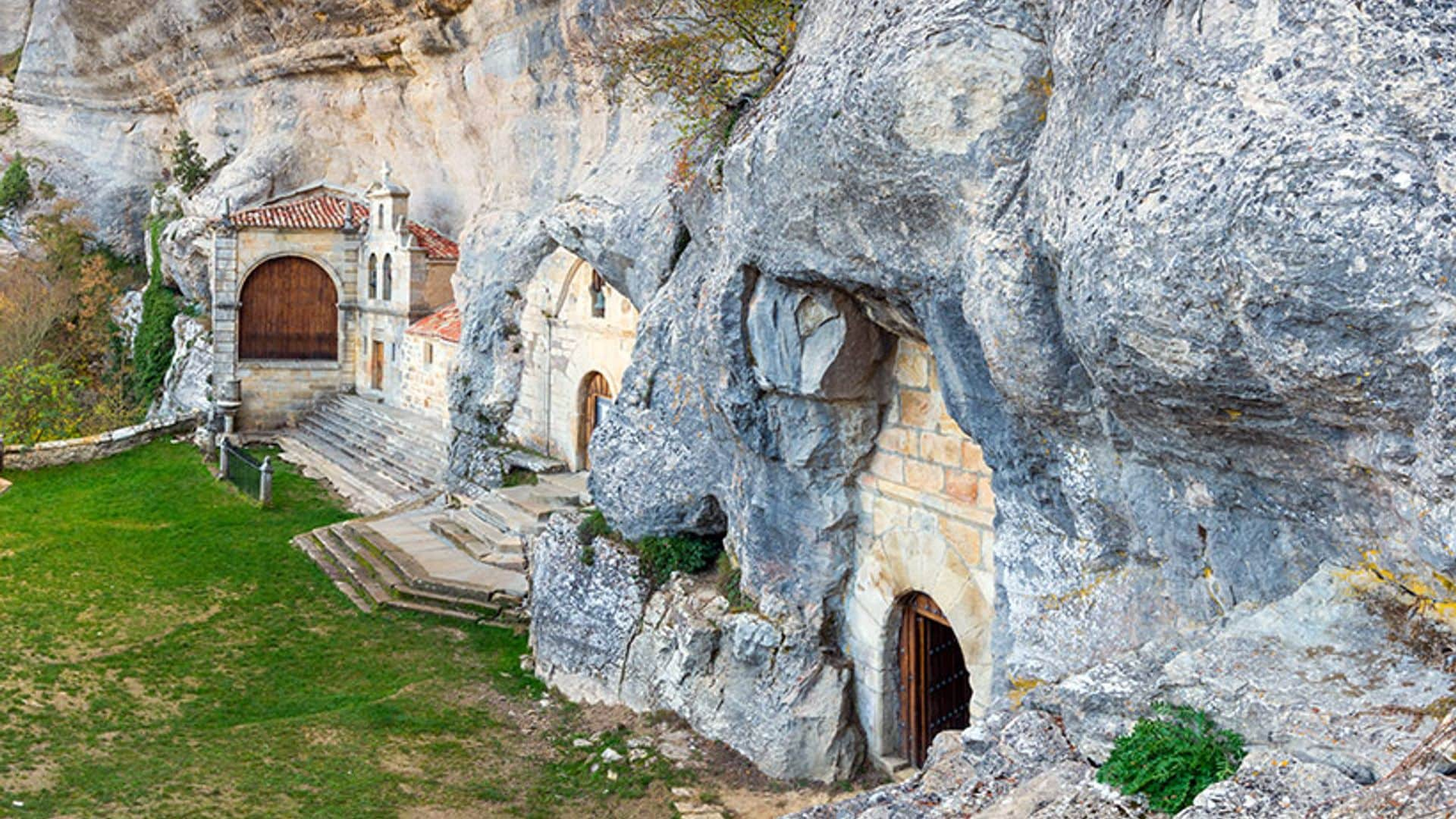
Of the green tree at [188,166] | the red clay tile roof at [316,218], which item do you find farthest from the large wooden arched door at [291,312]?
the green tree at [188,166]

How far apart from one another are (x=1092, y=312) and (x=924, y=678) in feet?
18.7

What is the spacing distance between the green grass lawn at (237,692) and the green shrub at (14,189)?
24.7 metres

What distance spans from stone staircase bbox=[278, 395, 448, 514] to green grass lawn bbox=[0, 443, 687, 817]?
104 inches

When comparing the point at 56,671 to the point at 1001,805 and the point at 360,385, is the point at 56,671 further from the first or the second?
the point at 360,385

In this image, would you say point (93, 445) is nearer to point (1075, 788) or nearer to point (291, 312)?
point (291, 312)

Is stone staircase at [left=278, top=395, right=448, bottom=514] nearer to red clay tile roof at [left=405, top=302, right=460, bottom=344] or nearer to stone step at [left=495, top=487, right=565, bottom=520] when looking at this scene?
red clay tile roof at [left=405, top=302, right=460, bottom=344]

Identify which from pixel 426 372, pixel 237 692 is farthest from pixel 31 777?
pixel 426 372

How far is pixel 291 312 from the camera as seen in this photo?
31.5 m

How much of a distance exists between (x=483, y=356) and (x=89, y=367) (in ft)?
66.0

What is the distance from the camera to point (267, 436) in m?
30.0

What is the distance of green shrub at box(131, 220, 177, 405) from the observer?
3512 cm

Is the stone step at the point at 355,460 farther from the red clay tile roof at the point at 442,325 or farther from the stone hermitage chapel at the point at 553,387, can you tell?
the red clay tile roof at the point at 442,325

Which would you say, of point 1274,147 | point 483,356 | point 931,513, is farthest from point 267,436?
point 1274,147

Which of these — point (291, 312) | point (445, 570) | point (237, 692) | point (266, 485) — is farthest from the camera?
point (291, 312)
